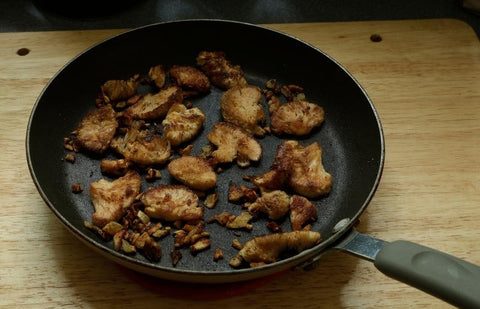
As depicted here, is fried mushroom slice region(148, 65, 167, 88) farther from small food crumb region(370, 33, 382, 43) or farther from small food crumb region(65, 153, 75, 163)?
small food crumb region(370, 33, 382, 43)

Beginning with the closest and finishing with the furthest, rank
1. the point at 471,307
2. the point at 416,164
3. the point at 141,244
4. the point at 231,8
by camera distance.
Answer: the point at 471,307
the point at 141,244
the point at 416,164
the point at 231,8

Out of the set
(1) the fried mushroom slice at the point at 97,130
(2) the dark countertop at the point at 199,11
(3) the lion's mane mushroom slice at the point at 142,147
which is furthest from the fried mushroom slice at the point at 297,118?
(2) the dark countertop at the point at 199,11

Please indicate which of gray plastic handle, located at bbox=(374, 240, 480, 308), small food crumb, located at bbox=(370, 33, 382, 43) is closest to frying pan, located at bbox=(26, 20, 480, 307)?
gray plastic handle, located at bbox=(374, 240, 480, 308)

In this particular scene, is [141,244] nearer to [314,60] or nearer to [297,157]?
[297,157]

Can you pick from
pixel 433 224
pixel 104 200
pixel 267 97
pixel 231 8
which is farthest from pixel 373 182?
Result: pixel 231 8

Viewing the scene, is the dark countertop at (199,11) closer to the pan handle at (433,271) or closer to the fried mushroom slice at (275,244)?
the fried mushroom slice at (275,244)

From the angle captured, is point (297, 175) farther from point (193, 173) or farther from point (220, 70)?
point (220, 70)
